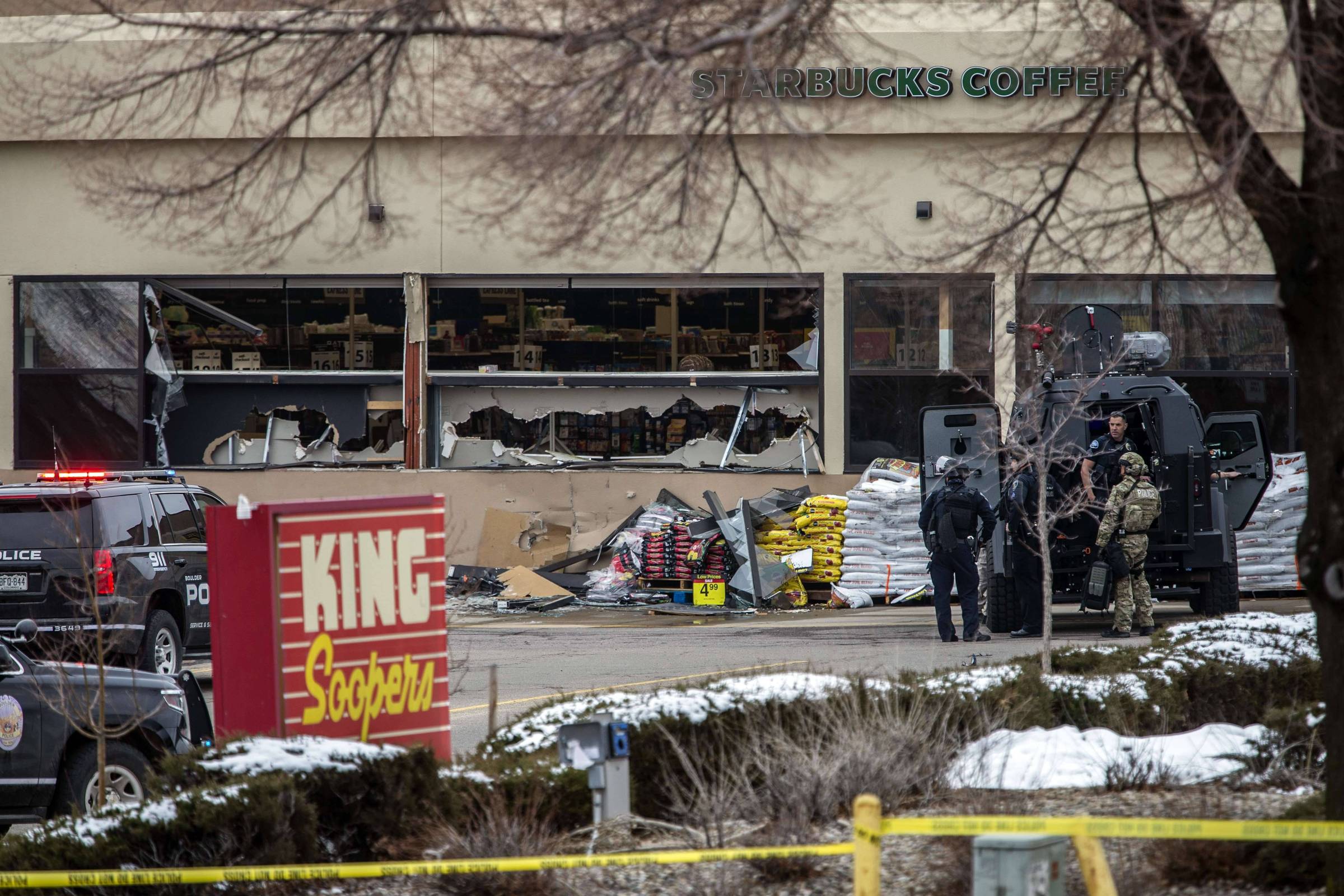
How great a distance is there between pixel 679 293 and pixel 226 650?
16.7m

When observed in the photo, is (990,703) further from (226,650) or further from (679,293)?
(679,293)

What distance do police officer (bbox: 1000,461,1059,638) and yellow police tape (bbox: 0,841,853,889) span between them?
930 cm

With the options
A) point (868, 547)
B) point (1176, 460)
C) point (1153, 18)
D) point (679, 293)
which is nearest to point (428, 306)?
point (679, 293)

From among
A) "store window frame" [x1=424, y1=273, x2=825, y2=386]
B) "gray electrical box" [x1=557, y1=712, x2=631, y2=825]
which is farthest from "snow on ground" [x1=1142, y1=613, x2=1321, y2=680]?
"store window frame" [x1=424, y1=273, x2=825, y2=386]

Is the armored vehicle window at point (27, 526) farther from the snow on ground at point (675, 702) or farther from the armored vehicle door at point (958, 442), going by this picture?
the armored vehicle door at point (958, 442)

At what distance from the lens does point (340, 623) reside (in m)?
6.45

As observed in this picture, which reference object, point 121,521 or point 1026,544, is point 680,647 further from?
point 121,521

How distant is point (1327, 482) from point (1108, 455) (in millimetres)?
9534

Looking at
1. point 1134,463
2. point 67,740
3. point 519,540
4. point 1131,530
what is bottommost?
point 67,740

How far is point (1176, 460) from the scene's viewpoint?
47.1 feet

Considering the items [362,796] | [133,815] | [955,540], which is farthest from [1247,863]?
[955,540]

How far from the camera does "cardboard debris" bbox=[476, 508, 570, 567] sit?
21.6 meters

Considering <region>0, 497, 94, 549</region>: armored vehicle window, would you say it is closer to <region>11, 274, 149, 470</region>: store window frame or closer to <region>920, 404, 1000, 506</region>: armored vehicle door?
<region>920, 404, 1000, 506</region>: armored vehicle door

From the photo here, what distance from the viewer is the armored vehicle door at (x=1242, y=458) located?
16250mm
